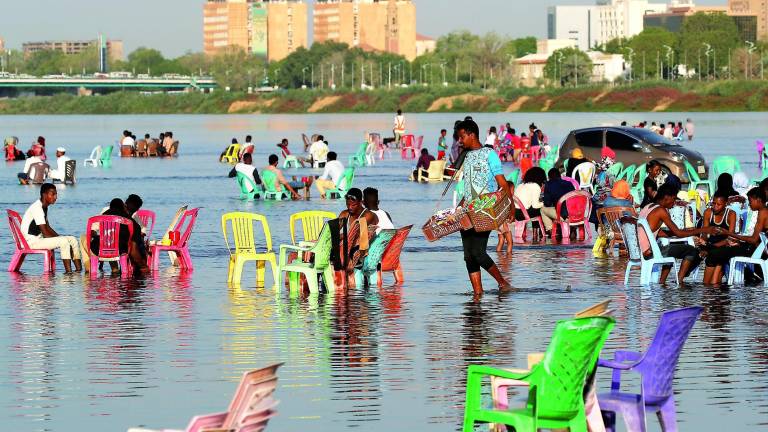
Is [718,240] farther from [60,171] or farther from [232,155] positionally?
[232,155]

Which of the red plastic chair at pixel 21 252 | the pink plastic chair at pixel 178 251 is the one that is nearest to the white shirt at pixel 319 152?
the pink plastic chair at pixel 178 251

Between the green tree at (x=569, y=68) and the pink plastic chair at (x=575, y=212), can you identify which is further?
the green tree at (x=569, y=68)

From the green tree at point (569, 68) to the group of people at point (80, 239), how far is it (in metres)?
167

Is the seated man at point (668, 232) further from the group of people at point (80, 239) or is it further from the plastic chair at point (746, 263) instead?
the group of people at point (80, 239)

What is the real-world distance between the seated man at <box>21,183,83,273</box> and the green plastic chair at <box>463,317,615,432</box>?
10906mm

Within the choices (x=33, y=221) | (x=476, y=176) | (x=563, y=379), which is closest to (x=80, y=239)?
(x=33, y=221)

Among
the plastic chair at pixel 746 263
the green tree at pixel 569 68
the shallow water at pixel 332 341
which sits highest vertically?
the green tree at pixel 569 68

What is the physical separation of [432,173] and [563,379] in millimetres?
31190

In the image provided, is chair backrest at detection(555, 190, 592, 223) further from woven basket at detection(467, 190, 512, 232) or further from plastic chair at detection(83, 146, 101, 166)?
plastic chair at detection(83, 146, 101, 166)

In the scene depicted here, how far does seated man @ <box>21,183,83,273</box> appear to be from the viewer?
695 inches

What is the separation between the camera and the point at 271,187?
31359mm

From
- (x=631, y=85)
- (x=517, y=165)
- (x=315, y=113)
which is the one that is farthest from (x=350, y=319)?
(x=315, y=113)

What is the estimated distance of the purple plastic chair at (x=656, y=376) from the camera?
26.3ft

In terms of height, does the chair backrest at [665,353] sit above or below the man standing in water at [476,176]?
below
